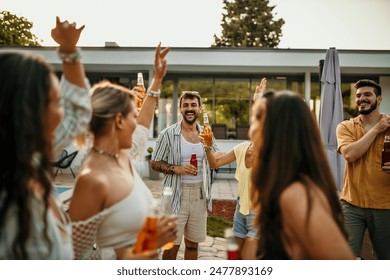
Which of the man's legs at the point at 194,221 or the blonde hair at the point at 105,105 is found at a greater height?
the blonde hair at the point at 105,105

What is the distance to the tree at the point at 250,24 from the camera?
38406 millimetres

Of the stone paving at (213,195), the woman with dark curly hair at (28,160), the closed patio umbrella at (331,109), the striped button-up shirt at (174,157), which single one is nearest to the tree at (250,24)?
the stone paving at (213,195)

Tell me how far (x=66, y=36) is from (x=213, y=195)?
7.75 metres

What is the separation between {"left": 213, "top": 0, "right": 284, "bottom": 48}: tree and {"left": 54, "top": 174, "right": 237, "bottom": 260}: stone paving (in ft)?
96.5

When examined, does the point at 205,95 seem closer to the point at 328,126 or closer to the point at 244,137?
the point at 244,137

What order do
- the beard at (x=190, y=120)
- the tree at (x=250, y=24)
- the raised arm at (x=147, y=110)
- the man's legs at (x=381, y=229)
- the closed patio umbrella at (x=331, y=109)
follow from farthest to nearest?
the tree at (x=250, y=24)
the closed patio umbrella at (x=331, y=109)
the beard at (x=190, y=120)
the man's legs at (x=381, y=229)
the raised arm at (x=147, y=110)

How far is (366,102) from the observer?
11.0 ft

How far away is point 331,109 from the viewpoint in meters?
5.59

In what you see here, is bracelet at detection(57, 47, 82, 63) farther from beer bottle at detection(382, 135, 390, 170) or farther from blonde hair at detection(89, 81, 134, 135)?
beer bottle at detection(382, 135, 390, 170)

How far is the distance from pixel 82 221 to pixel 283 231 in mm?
776

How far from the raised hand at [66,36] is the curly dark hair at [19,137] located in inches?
11.6

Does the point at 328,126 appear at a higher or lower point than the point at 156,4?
lower

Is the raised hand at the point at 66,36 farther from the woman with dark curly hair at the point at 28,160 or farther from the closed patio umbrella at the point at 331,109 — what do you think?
the closed patio umbrella at the point at 331,109
